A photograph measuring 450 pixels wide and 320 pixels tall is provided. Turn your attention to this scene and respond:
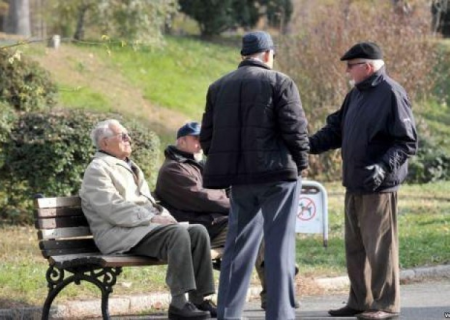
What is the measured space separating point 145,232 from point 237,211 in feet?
3.42

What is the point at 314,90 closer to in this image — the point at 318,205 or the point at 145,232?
the point at 318,205

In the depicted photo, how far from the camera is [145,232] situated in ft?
26.8

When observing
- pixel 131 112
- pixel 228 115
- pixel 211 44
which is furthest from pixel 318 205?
pixel 211 44

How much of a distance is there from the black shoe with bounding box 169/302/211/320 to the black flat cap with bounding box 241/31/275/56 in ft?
6.43

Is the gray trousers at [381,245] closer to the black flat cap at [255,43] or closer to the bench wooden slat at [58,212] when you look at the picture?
the black flat cap at [255,43]

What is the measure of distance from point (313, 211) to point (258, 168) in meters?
4.66

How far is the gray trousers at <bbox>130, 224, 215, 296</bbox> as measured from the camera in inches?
316

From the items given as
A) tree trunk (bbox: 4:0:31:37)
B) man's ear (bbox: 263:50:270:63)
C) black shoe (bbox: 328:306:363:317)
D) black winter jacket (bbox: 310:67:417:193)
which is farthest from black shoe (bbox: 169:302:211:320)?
tree trunk (bbox: 4:0:31:37)

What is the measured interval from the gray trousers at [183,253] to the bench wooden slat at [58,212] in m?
0.61

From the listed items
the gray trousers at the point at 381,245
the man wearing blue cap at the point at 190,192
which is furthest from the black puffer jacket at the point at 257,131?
the man wearing blue cap at the point at 190,192

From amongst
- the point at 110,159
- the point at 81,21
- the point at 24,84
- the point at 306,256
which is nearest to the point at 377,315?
the point at 110,159

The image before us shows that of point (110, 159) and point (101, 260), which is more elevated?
point (110, 159)

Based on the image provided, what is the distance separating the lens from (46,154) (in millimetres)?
12609

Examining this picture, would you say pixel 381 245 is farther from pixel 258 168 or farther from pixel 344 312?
pixel 258 168
